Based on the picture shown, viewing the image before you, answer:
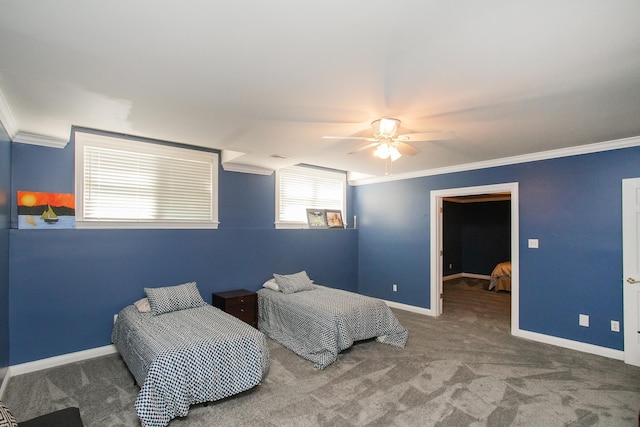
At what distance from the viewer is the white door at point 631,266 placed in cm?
346

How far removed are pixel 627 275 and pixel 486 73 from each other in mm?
3161

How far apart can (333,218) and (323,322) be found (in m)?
2.75

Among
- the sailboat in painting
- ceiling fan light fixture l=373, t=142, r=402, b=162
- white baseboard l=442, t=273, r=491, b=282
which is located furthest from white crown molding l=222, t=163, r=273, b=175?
white baseboard l=442, t=273, r=491, b=282

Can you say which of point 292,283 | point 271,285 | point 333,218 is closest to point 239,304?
Answer: point 271,285

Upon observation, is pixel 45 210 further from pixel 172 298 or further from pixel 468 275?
pixel 468 275

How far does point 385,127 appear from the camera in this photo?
9.38 feet

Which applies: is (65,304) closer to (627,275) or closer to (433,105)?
(433,105)

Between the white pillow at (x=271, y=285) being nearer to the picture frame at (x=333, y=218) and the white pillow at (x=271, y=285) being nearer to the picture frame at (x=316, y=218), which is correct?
the picture frame at (x=316, y=218)

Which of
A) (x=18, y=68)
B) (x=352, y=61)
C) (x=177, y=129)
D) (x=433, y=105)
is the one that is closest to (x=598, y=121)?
(x=433, y=105)

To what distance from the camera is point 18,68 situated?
1997 mm

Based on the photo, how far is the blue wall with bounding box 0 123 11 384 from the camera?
2787 millimetres

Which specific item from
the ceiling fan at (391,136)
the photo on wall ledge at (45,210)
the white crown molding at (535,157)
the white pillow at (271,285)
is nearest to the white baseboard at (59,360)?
the photo on wall ledge at (45,210)

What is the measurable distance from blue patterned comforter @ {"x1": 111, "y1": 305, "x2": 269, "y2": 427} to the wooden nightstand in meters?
0.86

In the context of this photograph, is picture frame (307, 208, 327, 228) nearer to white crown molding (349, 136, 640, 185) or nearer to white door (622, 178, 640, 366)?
white crown molding (349, 136, 640, 185)
